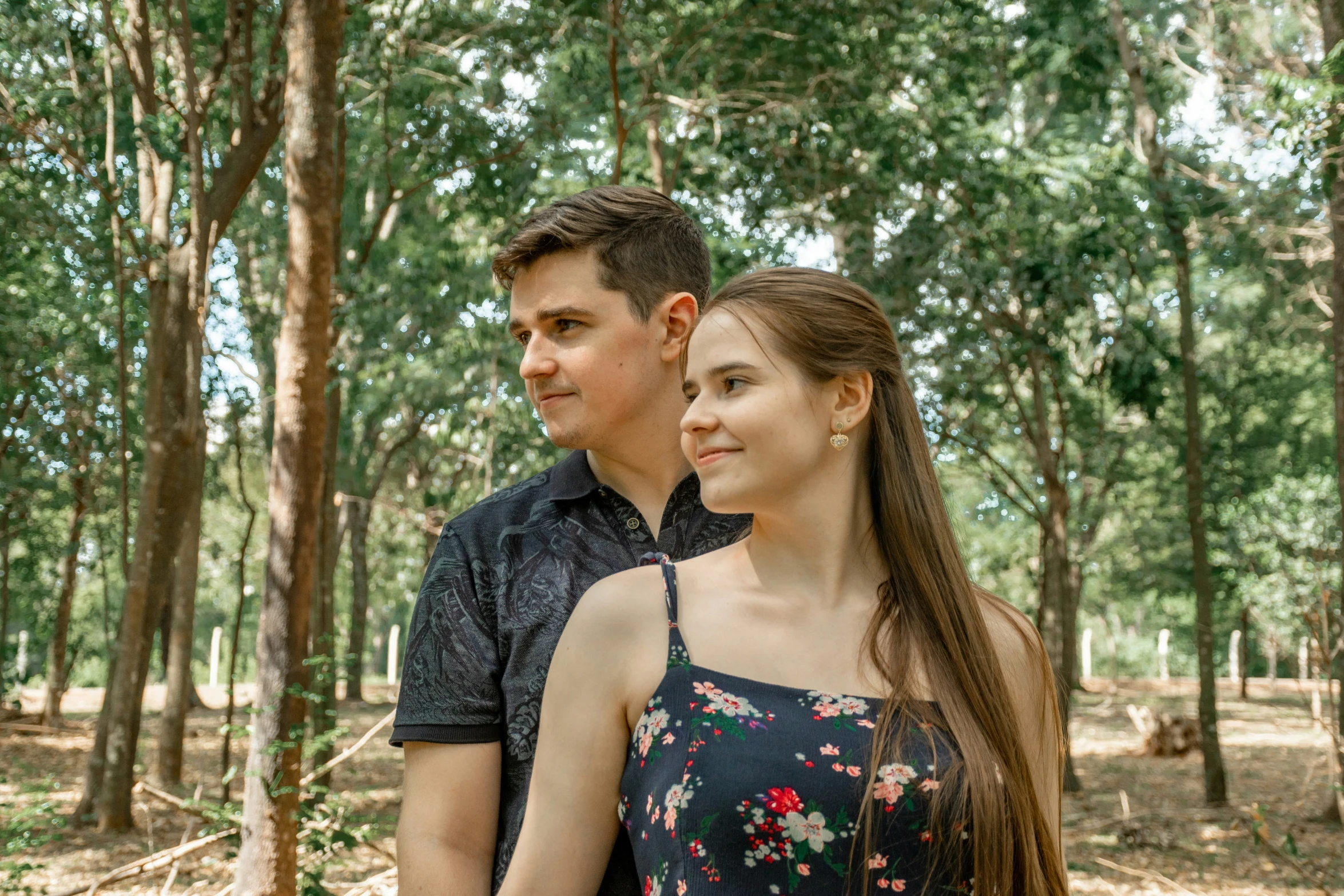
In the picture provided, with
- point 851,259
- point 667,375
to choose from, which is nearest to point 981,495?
point 851,259

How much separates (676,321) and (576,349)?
237 millimetres

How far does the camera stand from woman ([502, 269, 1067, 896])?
163 centimetres

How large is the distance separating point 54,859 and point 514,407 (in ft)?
21.5

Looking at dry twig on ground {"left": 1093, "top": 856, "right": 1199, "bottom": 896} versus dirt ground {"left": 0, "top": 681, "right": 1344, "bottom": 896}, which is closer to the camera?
dry twig on ground {"left": 1093, "top": 856, "right": 1199, "bottom": 896}

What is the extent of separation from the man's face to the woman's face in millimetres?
287

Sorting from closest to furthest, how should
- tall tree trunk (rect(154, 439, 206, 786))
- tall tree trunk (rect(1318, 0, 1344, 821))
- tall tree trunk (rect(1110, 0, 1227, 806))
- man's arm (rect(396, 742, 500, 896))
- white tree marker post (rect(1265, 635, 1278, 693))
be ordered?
man's arm (rect(396, 742, 500, 896))
tall tree trunk (rect(1318, 0, 1344, 821))
tall tree trunk (rect(154, 439, 206, 786))
tall tree trunk (rect(1110, 0, 1227, 806))
white tree marker post (rect(1265, 635, 1278, 693))

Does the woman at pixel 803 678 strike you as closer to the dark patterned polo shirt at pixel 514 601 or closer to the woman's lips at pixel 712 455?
the woman's lips at pixel 712 455

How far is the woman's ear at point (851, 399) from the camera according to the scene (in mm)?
1881

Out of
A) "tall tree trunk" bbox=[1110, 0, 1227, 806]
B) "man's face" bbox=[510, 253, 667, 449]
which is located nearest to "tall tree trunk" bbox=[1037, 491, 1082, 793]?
"tall tree trunk" bbox=[1110, 0, 1227, 806]

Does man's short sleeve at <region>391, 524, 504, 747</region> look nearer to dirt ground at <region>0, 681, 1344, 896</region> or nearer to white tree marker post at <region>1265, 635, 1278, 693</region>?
dirt ground at <region>0, 681, 1344, 896</region>

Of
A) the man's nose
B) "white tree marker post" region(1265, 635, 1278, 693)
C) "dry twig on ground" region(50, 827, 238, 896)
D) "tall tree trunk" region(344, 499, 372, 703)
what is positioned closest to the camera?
A: the man's nose

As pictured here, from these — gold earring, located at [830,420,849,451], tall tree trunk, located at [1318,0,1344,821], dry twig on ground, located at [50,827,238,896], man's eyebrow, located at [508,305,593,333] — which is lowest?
dry twig on ground, located at [50,827,238,896]

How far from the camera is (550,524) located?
2.09 m

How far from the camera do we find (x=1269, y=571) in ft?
59.2
